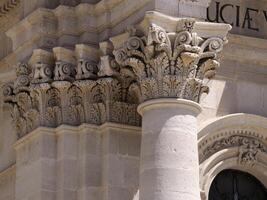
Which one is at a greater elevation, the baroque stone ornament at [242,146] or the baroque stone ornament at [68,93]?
the baroque stone ornament at [68,93]

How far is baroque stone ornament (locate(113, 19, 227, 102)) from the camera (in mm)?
36188

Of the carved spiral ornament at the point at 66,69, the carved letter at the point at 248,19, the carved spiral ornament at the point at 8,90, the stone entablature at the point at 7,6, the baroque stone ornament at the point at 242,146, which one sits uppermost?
the stone entablature at the point at 7,6

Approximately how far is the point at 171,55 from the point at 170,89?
0.67 meters

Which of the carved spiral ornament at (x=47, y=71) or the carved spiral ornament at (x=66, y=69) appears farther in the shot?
the carved spiral ornament at (x=47, y=71)

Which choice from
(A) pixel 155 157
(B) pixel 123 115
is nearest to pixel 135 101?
(B) pixel 123 115

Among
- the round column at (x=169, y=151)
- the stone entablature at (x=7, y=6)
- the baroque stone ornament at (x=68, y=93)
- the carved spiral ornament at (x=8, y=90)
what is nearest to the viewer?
the round column at (x=169, y=151)

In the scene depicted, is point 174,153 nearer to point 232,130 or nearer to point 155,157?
point 155,157

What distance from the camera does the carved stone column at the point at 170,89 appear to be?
35.6 metres

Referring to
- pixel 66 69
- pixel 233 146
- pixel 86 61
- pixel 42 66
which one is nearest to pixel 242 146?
pixel 233 146

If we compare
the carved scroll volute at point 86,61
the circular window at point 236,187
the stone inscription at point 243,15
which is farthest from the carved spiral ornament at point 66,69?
the circular window at point 236,187

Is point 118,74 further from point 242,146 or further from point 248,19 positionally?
point 248,19

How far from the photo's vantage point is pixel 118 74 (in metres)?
37.8

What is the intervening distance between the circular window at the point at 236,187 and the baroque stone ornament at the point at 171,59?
353 centimetres

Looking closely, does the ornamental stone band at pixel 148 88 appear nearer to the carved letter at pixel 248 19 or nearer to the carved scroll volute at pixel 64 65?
the carved scroll volute at pixel 64 65
